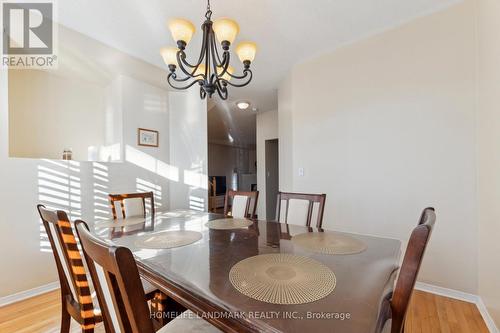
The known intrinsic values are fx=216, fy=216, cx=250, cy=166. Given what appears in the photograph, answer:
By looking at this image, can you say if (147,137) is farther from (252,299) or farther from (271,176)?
(252,299)

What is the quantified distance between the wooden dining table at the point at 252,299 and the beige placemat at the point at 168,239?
38mm

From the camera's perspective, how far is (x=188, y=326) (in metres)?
0.91

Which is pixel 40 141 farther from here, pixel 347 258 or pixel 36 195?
pixel 347 258

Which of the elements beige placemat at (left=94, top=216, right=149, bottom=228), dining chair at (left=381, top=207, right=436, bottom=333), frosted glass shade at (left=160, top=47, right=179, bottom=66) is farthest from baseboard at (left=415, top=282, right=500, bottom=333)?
frosted glass shade at (left=160, top=47, right=179, bottom=66)

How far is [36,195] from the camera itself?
211 cm

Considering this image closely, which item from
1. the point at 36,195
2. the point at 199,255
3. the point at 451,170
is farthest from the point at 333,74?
the point at 36,195

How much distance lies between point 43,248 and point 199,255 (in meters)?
2.16

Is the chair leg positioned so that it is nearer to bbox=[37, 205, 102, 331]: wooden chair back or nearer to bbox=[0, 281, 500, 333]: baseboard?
bbox=[37, 205, 102, 331]: wooden chair back

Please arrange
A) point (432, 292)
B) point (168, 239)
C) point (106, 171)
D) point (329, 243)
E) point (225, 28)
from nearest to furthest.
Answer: point (329, 243)
point (168, 239)
point (225, 28)
point (432, 292)
point (106, 171)

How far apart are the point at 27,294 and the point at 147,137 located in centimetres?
208

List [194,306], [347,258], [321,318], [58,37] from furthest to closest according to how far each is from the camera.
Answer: [58,37] < [347,258] < [194,306] < [321,318]

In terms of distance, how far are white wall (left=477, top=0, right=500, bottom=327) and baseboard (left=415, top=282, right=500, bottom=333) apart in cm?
6
